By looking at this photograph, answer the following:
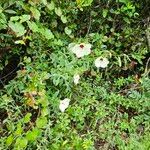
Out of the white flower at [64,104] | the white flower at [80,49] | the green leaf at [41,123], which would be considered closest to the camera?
the green leaf at [41,123]

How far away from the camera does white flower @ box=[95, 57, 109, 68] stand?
11.0ft

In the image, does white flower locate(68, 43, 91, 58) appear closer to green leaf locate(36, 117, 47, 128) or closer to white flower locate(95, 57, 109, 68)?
white flower locate(95, 57, 109, 68)

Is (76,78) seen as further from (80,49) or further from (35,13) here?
(35,13)

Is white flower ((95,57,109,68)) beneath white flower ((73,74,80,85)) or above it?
beneath

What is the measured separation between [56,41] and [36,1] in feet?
1.31

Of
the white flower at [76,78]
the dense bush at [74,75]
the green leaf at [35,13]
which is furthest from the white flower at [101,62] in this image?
the green leaf at [35,13]

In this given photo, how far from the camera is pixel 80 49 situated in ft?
10.9

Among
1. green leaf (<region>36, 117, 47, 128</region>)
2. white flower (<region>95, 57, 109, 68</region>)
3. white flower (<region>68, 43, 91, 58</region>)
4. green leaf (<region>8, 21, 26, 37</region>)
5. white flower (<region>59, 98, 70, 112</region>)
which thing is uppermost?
green leaf (<region>8, 21, 26, 37</region>)

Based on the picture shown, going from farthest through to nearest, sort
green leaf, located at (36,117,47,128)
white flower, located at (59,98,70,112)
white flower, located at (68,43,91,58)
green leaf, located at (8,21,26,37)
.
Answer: white flower, located at (68,43,91,58)
white flower, located at (59,98,70,112)
green leaf, located at (8,21,26,37)
green leaf, located at (36,117,47,128)

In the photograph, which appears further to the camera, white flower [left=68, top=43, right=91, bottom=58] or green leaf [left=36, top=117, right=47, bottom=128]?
white flower [left=68, top=43, right=91, bottom=58]

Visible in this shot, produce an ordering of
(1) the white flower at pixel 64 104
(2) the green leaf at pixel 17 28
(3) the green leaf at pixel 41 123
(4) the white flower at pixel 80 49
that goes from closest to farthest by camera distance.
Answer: (3) the green leaf at pixel 41 123 < (2) the green leaf at pixel 17 28 < (1) the white flower at pixel 64 104 < (4) the white flower at pixel 80 49

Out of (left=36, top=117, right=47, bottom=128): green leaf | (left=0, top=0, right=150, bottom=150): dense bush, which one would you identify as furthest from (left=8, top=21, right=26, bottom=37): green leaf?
(left=36, top=117, right=47, bottom=128): green leaf

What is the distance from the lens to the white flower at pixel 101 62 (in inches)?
132

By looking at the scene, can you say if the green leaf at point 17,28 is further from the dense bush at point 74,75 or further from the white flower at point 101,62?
the white flower at point 101,62
